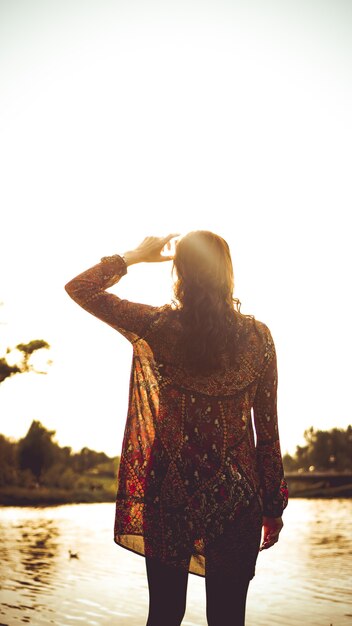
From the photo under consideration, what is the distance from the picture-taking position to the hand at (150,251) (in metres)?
2.37

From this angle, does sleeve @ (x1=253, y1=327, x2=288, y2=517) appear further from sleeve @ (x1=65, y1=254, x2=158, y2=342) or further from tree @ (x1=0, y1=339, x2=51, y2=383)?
tree @ (x1=0, y1=339, x2=51, y2=383)

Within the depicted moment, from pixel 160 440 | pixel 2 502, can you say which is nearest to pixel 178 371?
pixel 160 440

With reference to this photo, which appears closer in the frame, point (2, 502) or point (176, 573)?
point (176, 573)

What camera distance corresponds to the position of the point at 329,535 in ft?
108

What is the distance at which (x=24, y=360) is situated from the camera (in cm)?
2423

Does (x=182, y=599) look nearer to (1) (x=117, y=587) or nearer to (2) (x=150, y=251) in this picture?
(2) (x=150, y=251)

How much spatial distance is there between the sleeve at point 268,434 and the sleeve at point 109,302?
0.44 meters

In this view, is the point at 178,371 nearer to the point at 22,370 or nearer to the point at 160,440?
the point at 160,440

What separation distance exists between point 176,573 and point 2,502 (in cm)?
5633

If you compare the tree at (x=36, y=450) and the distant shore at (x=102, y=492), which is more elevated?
the tree at (x=36, y=450)

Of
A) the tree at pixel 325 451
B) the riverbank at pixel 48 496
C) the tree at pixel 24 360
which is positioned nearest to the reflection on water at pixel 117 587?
the tree at pixel 24 360

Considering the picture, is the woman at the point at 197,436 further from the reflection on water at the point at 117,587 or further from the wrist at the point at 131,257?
the reflection on water at the point at 117,587

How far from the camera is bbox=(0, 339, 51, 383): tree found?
79.0 feet

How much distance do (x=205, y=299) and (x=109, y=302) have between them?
33 cm
